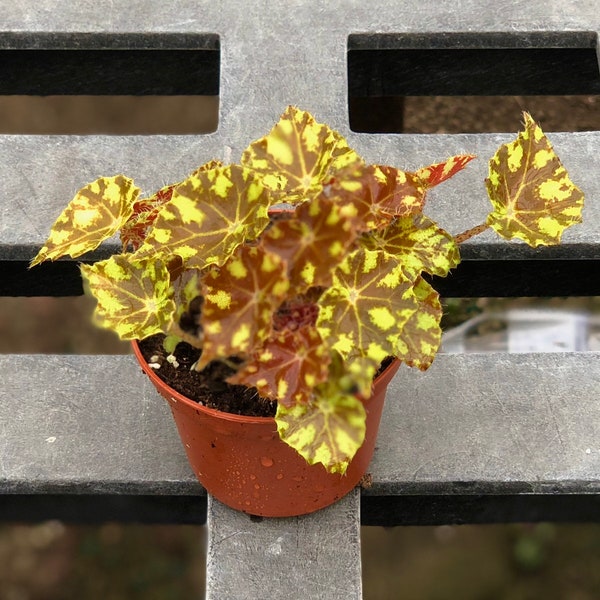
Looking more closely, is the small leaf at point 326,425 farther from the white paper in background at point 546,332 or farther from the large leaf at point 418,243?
the white paper in background at point 546,332

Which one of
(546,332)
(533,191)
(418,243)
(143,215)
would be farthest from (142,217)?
(546,332)

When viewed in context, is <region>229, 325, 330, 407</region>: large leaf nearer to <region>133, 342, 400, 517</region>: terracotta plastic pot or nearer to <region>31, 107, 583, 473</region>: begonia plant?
<region>31, 107, 583, 473</region>: begonia plant

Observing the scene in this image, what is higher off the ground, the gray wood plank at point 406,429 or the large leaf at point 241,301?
the large leaf at point 241,301

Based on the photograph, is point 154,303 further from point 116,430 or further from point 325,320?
point 116,430

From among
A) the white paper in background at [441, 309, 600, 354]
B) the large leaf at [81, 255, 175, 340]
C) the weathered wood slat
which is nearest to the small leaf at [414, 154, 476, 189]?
the large leaf at [81, 255, 175, 340]

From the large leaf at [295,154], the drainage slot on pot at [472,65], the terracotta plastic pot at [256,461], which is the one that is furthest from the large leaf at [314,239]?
the drainage slot on pot at [472,65]

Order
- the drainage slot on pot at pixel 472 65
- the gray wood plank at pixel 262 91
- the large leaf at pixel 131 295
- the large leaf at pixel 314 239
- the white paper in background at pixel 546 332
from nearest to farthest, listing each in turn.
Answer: the large leaf at pixel 314 239 → the large leaf at pixel 131 295 → the gray wood plank at pixel 262 91 → the drainage slot on pot at pixel 472 65 → the white paper in background at pixel 546 332

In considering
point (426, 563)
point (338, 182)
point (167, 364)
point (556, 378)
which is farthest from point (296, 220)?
point (426, 563)
